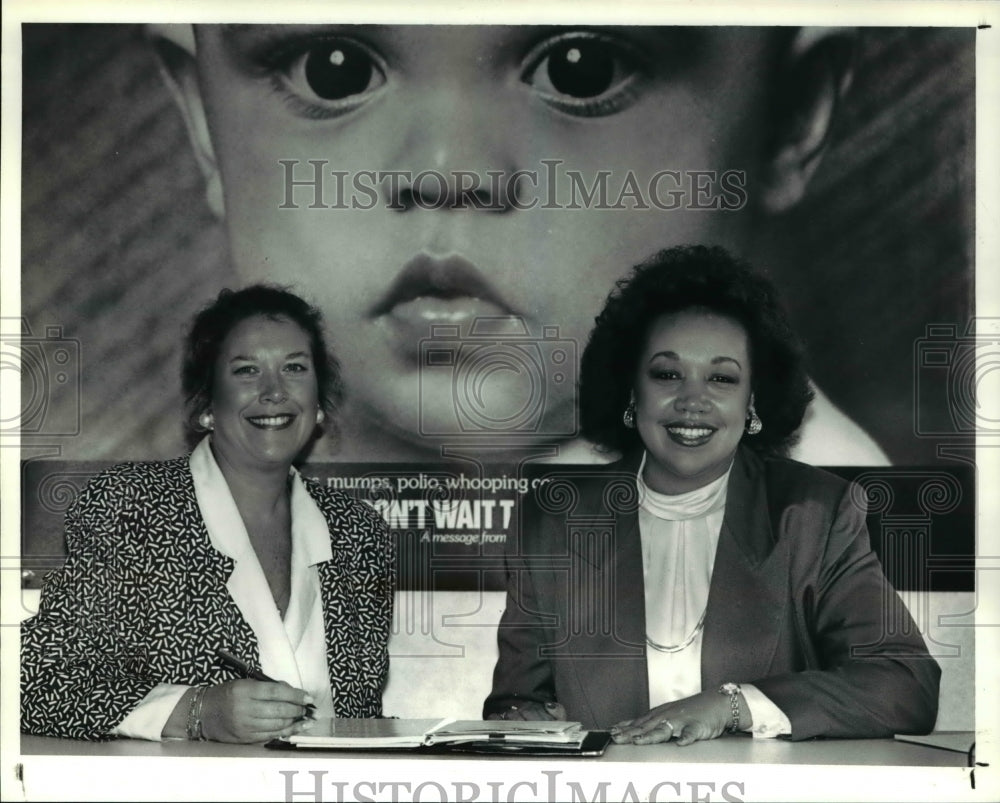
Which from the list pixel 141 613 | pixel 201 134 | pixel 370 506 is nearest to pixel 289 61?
pixel 201 134

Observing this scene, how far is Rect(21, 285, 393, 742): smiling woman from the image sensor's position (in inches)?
151

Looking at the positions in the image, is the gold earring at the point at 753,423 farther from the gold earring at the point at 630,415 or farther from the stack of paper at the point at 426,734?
the stack of paper at the point at 426,734

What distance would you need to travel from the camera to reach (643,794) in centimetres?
379

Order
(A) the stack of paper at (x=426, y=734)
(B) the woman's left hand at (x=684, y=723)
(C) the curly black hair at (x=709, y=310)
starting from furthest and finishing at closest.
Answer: (C) the curly black hair at (x=709, y=310) < (B) the woman's left hand at (x=684, y=723) < (A) the stack of paper at (x=426, y=734)

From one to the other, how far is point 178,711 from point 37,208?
1.55 meters

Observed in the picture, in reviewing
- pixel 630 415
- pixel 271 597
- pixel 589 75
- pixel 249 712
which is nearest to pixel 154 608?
pixel 271 597

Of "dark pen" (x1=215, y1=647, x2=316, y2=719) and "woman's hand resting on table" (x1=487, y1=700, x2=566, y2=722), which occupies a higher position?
"dark pen" (x1=215, y1=647, x2=316, y2=719)

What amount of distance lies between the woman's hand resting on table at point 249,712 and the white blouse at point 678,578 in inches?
39.7

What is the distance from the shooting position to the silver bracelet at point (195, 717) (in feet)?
12.3

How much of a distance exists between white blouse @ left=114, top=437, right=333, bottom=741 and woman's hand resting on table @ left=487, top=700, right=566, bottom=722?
512mm

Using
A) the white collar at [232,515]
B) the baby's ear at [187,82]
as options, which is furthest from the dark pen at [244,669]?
the baby's ear at [187,82]

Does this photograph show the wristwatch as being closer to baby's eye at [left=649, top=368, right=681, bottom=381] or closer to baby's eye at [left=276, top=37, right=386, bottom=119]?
baby's eye at [left=649, top=368, right=681, bottom=381]

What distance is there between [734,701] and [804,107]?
1.72m

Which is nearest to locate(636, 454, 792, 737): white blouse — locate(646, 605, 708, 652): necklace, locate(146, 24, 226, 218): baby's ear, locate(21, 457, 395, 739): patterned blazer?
locate(646, 605, 708, 652): necklace
